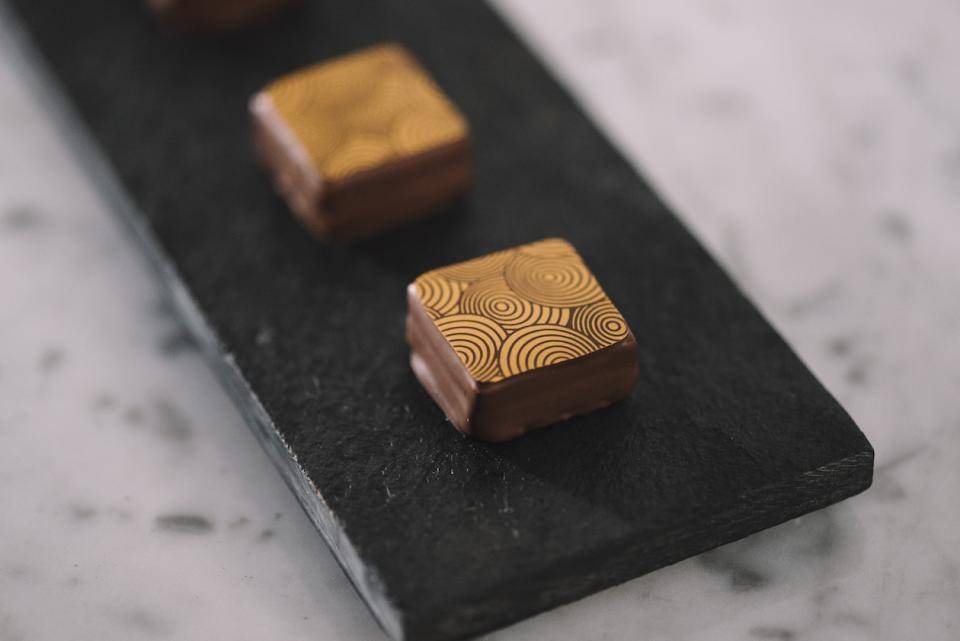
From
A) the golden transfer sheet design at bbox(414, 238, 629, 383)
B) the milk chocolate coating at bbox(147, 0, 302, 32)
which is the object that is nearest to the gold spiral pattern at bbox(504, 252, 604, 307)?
the golden transfer sheet design at bbox(414, 238, 629, 383)

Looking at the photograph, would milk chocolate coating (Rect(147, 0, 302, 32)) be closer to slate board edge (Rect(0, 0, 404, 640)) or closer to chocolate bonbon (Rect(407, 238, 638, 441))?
slate board edge (Rect(0, 0, 404, 640))

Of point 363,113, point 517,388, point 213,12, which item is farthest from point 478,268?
point 213,12

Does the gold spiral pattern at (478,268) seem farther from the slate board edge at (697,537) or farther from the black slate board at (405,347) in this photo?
the slate board edge at (697,537)

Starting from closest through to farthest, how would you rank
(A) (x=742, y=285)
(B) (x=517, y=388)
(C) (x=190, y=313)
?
1. (B) (x=517, y=388)
2. (C) (x=190, y=313)
3. (A) (x=742, y=285)

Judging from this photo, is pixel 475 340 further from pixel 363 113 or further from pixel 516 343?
pixel 363 113

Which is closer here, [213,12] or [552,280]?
[552,280]

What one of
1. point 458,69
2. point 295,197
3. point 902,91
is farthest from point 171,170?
point 902,91
